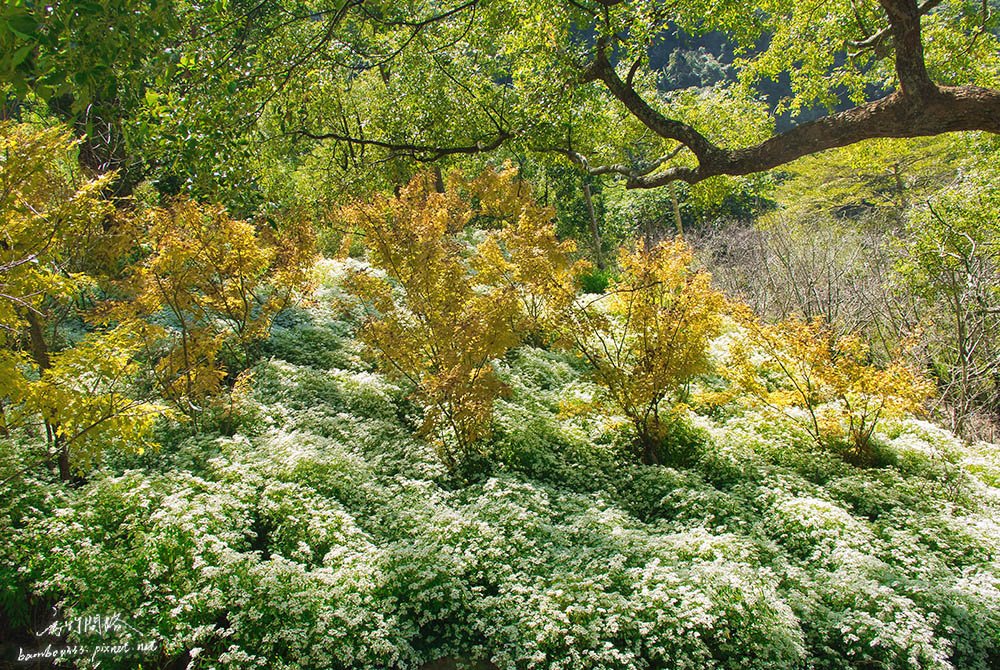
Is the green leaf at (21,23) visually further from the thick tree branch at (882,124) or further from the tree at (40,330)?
the thick tree branch at (882,124)

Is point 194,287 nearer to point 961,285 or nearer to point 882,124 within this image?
point 882,124

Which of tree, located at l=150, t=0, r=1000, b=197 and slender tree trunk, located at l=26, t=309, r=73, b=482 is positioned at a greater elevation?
tree, located at l=150, t=0, r=1000, b=197

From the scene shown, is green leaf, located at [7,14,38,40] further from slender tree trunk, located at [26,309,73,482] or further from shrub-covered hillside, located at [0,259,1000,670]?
slender tree trunk, located at [26,309,73,482]

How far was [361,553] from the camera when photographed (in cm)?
396

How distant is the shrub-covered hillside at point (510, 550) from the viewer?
10.9ft

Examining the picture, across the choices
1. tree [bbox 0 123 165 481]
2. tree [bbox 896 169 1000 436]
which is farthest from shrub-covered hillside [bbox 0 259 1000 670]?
tree [bbox 896 169 1000 436]

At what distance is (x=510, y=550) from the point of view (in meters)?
4.02

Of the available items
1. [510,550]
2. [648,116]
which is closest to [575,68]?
[648,116]

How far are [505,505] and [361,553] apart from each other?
1.16 meters

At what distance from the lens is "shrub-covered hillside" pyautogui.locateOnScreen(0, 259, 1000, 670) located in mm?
3320

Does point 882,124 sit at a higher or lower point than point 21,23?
lower

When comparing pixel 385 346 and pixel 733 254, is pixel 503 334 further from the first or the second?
pixel 733 254

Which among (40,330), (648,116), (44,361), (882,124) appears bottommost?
(44,361)

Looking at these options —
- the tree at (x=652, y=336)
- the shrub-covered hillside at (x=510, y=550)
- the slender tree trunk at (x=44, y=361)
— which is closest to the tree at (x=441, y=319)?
the shrub-covered hillside at (x=510, y=550)
